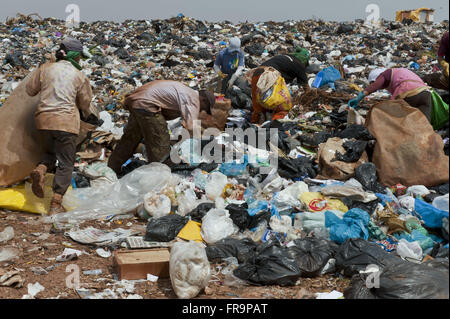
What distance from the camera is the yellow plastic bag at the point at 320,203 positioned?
4.48 m

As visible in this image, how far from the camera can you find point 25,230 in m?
4.28

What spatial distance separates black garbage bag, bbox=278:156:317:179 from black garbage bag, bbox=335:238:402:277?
176 centimetres

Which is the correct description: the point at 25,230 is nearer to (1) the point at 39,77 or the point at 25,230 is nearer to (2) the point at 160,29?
(1) the point at 39,77

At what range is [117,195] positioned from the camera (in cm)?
490

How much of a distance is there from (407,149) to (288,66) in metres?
3.42

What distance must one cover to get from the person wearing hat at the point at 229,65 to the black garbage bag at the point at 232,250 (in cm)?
456

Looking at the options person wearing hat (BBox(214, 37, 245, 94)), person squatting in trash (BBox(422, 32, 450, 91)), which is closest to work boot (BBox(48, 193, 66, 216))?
person wearing hat (BBox(214, 37, 245, 94))

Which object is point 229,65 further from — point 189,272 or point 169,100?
point 189,272

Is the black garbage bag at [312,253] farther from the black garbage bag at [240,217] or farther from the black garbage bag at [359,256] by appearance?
the black garbage bag at [240,217]

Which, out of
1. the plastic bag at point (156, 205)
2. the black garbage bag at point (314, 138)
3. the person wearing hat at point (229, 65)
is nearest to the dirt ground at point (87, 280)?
the plastic bag at point (156, 205)

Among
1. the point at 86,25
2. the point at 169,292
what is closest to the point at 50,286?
the point at 169,292

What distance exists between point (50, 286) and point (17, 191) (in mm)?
1726

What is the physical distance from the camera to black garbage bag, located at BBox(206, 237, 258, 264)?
378 cm

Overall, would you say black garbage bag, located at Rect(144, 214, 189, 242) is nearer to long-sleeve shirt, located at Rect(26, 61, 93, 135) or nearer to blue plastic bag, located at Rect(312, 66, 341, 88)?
long-sleeve shirt, located at Rect(26, 61, 93, 135)
